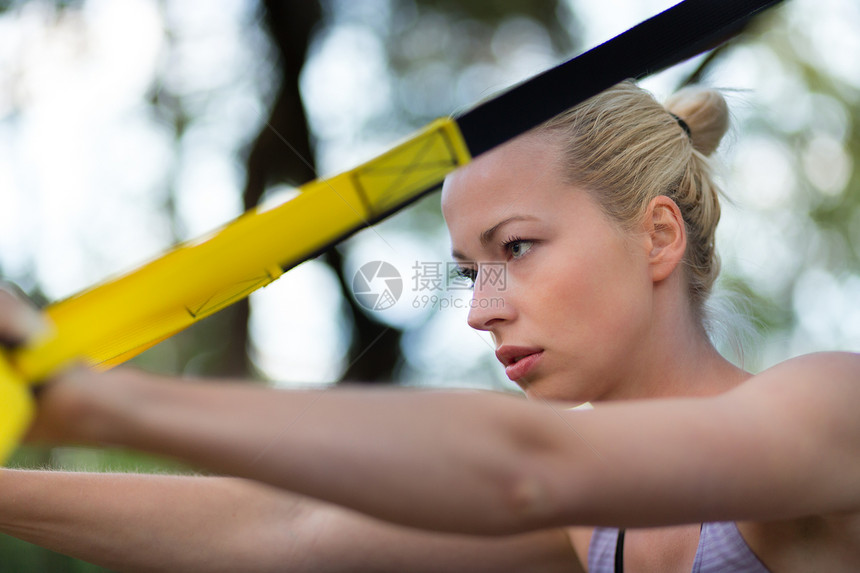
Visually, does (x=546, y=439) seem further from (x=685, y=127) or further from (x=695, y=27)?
(x=685, y=127)

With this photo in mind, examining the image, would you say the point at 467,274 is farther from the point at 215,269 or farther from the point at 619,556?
the point at 215,269

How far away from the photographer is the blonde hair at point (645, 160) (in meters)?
0.93

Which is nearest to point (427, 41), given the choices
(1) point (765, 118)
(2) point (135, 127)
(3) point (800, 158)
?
(2) point (135, 127)

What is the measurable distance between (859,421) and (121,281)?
58 cm

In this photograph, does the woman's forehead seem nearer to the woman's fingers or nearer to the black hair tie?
the black hair tie

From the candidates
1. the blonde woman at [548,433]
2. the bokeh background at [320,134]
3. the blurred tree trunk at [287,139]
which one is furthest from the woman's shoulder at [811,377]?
the blurred tree trunk at [287,139]

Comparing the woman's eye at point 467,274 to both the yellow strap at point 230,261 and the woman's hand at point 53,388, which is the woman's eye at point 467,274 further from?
the woman's hand at point 53,388

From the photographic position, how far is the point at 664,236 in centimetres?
94

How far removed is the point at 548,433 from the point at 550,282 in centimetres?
42

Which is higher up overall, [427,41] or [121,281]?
[121,281]

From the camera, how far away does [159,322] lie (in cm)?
49

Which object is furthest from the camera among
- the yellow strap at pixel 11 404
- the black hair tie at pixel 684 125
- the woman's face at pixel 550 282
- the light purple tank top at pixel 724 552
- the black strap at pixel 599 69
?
the black hair tie at pixel 684 125

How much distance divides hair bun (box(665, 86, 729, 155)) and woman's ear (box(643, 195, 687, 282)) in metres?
0.19
